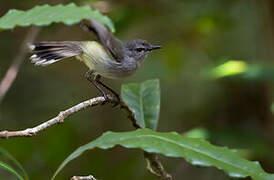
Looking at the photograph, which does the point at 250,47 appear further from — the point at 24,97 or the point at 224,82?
the point at 24,97

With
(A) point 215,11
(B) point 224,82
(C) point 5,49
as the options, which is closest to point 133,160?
(B) point 224,82

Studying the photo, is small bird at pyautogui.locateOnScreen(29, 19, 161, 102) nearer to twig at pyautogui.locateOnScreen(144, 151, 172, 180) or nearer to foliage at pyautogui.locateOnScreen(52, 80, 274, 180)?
twig at pyautogui.locateOnScreen(144, 151, 172, 180)

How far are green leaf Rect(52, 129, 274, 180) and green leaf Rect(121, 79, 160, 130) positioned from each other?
0.70 m

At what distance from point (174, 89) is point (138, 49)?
280cm

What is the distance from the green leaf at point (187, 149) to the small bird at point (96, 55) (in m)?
0.82

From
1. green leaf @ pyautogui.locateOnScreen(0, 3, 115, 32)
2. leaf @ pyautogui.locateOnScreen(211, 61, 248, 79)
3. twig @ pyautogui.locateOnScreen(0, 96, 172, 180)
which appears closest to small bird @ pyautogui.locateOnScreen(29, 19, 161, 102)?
twig @ pyautogui.locateOnScreen(0, 96, 172, 180)

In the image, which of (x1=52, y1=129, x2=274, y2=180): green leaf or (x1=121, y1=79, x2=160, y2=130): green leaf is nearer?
(x1=52, y1=129, x2=274, y2=180): green leaf

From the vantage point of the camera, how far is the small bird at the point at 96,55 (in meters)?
2.90

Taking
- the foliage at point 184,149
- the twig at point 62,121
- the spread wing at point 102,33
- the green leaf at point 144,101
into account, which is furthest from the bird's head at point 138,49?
A: the foliage at point 184,149

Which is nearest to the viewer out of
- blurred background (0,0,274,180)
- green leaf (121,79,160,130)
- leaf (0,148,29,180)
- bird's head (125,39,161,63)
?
leaf (0,148,29,180)

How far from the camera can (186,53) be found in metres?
5.39

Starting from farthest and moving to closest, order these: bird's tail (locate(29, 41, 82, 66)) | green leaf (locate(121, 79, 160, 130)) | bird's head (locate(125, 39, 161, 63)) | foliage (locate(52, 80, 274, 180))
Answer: bird's head (locate(125, 39, 161, 63))
bird's tail (locate(29, 41, 82, 66))
green leaf (locate(121, 79, 160, 130))
foliage (locate(52, 80, 274, 180))

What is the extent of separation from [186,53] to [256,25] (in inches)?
33.9

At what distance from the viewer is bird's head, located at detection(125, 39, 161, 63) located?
3.71 metres
